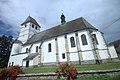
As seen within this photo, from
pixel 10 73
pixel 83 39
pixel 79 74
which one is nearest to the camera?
pixel 79 74

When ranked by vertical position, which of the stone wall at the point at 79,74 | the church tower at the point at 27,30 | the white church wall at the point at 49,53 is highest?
the church tower at the point at 27,30

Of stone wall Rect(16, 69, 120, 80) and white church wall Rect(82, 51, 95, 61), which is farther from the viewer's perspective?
white church wall Rect(82, 51, 95, 61)

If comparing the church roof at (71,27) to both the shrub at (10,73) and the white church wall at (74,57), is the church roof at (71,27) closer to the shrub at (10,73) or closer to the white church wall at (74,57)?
the white church wall at (74,57)

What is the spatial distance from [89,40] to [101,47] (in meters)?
3.40

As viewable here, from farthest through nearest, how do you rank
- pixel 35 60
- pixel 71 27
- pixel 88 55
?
pixel 35 60 → pixel 71 27 → pixel 88 55

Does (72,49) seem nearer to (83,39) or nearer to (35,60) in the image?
(83,39)

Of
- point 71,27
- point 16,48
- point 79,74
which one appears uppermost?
point 71,27

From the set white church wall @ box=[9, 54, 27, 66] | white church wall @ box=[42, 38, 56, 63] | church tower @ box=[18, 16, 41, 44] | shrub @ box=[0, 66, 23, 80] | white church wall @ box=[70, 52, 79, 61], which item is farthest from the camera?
church tower @ box=[18, 16, 41, 44]

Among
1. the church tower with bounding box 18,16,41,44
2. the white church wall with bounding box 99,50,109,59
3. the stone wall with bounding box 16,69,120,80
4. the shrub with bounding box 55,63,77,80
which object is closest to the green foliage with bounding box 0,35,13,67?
the church tower with bounding box 18,16,41,44

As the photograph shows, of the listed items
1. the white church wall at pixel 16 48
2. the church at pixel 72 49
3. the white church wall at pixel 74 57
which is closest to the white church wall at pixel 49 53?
the church at pixel 72 49

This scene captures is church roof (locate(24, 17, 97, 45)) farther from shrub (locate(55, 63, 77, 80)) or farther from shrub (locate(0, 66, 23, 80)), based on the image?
shrub (locate(0, 66, 23, 80))

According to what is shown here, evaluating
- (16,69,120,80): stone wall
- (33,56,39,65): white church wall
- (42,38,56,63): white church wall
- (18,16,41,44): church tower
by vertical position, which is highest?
(18,16,41,44): church tower

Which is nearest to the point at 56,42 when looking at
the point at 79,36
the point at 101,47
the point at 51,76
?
the point at 79,36

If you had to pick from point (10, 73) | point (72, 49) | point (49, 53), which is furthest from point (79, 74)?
point (49, 53)
